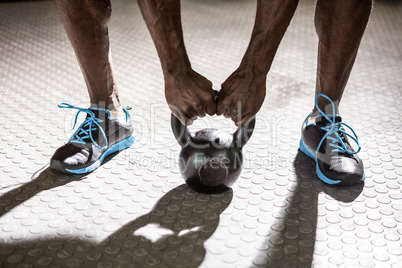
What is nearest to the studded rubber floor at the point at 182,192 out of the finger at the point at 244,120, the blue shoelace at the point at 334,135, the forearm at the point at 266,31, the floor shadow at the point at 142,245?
the floor shadow at the point at 142,245

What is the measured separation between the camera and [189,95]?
42.4 inches

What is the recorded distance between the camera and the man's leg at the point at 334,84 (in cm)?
116

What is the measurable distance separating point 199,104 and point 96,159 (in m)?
0.41

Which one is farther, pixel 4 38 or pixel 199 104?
pixel 4 38

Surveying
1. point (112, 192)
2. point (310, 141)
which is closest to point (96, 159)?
point (112, 192)

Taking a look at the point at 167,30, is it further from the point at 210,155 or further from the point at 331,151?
the point at 331,151

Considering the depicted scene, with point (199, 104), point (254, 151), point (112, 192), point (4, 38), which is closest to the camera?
point (199, 104)

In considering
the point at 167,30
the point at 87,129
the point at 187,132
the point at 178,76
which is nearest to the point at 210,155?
the point at 187,132

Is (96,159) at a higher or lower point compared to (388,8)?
higher

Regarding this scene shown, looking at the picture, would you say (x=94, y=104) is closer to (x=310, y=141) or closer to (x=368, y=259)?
(x=310, y=141)

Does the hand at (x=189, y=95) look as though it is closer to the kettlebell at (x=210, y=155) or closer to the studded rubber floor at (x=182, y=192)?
the kettlebell at (x=210, y=155)

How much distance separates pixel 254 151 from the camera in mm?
1404

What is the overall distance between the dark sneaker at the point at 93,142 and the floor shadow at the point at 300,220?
57cm

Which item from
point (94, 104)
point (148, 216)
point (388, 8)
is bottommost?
point (388, 8)
